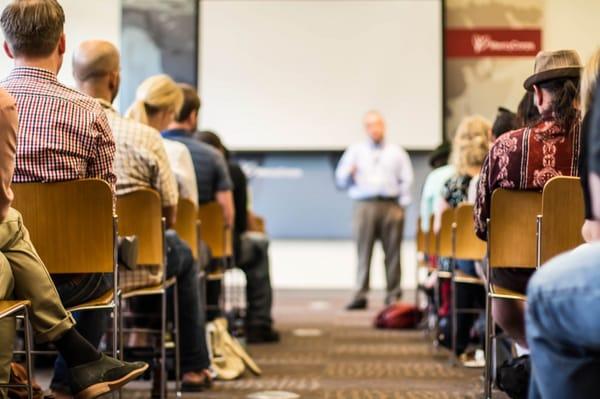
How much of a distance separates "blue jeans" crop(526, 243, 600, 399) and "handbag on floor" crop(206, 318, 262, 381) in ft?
10.2

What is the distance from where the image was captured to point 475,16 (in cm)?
970

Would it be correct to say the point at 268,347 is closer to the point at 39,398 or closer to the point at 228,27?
the point at 39,398

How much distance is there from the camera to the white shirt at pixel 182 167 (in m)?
4.77

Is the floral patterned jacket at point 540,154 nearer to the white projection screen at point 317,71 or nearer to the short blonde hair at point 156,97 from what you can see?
the short blonde hair at point 156,97

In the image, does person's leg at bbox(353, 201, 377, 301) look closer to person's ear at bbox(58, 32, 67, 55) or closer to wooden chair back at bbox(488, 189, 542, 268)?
wooden chair back at bbox(488, 189, 542, 268)

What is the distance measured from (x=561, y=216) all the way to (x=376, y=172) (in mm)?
5790

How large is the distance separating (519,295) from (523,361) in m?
0.29

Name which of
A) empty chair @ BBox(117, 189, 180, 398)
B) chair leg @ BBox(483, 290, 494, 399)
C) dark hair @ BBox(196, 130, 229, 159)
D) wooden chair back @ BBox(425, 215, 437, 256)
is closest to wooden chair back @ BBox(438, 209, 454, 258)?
wooden chair back @ BBox(425, 215, 437, 256)

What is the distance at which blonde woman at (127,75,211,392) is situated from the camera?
451 cm

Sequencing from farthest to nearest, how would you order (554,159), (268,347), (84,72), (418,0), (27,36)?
1. (418,0)
2. (268,347)
3. (84,72)
4. (554,159)
5. (27,36)

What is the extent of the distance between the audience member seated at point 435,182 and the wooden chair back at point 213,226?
1456 millimetres

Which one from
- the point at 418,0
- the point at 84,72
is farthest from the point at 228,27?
the point at 84,72

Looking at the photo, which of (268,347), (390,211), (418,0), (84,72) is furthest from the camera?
(418,0)

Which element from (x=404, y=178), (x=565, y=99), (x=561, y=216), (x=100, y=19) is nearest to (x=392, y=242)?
(x=404, y=178)
